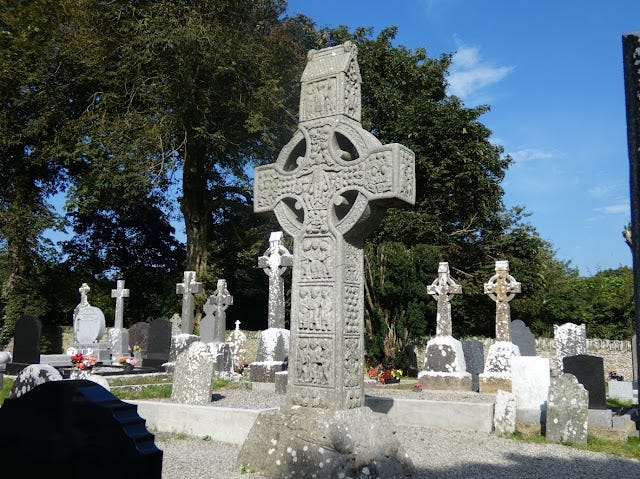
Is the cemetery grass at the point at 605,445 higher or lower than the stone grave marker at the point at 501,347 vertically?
lower

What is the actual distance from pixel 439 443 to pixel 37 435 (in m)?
5.36

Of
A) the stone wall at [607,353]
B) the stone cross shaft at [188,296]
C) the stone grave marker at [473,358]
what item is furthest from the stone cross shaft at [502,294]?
the stone cross shaft at [188,296]

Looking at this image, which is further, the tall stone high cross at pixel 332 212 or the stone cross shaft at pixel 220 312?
the stone cross shaft at pixel 220 312

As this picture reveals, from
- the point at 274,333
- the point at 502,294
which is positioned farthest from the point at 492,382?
the point at 274,333

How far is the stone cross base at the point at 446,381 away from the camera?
1264cm

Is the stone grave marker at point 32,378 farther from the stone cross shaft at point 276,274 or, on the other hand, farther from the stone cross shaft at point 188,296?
the stone cross shaft at point 188,296

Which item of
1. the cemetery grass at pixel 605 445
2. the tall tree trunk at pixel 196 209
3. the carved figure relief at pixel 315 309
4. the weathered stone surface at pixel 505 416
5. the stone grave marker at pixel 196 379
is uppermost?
the tall tree trunk at pixel 196 209

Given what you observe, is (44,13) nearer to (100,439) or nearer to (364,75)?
(364,75)

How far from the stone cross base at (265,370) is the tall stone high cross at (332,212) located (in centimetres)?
719

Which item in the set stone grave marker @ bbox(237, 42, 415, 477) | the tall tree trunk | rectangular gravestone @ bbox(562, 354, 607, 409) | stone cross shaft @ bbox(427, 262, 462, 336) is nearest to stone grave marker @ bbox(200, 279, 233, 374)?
stone cross shaft @ bbox(427, 262, 462, 336)

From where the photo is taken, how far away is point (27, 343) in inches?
625

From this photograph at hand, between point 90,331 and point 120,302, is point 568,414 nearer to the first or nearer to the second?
point 90,331

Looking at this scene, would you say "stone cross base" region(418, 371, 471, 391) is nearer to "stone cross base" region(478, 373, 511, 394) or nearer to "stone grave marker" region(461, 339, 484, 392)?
"stone cross base" region(478, 373, 511, 394)

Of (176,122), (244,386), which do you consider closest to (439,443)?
(244,386)
